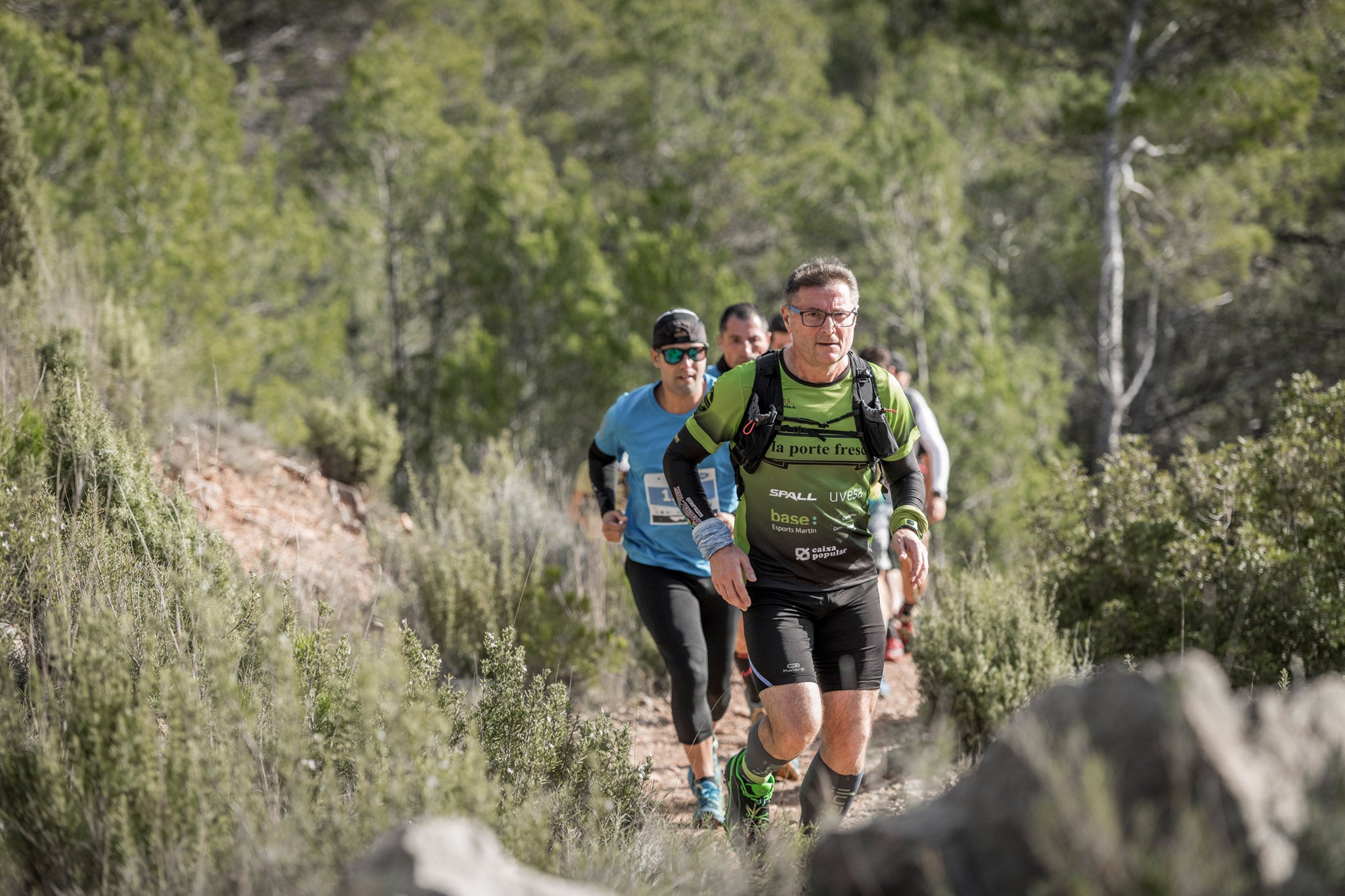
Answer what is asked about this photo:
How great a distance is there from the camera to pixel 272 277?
1202 centimetres

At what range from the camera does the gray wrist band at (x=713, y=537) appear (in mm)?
3010

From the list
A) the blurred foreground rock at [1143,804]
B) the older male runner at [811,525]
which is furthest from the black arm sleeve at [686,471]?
the blurred foreground rock at [1143,804]

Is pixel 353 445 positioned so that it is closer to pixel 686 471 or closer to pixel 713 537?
pixel 686 471

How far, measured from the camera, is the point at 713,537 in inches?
119

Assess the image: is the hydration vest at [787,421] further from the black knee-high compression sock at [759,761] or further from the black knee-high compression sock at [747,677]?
the black knee-high compression sock at [747,677]

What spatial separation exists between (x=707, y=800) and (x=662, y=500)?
43.9 inches

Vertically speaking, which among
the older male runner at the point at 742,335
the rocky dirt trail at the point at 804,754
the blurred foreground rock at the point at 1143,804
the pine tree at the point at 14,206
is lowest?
the rocky dirt trail at the point at 804,754

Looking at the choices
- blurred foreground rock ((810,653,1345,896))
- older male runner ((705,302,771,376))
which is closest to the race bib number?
older male runner ((705,302,771,376))

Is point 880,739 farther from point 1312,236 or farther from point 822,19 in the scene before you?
point 822,19

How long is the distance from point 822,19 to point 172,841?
26947mm

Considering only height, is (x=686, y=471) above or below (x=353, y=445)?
above

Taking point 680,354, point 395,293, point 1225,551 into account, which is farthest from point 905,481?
point 395,293

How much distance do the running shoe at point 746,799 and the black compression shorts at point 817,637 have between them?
0.36 metres

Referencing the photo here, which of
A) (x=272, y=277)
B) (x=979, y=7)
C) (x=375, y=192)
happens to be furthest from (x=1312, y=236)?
(x=272, y=277)
